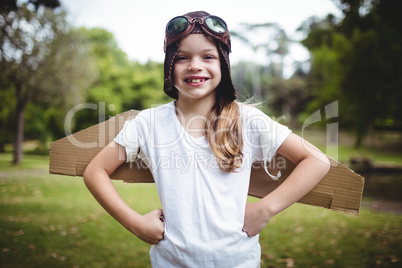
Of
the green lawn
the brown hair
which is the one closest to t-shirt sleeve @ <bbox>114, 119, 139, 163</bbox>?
the brown hair

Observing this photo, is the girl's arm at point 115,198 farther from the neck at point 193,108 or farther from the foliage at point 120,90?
the foliage at point 120,90

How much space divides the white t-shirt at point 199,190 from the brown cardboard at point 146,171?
0.60ft

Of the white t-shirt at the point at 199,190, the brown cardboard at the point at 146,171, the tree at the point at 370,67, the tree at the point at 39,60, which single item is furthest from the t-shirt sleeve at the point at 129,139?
the tree at the point at 39,60

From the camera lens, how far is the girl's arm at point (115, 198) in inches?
58.8

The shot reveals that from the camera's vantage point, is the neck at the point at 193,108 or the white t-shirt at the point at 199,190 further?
the neck at the point at 193,108

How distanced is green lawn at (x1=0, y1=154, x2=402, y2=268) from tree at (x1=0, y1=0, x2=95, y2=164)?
6855 mm

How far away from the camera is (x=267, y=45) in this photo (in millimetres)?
50375

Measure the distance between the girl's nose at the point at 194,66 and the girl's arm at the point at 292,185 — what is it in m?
0.60

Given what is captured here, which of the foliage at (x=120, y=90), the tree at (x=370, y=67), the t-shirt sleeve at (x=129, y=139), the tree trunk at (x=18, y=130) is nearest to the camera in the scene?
the t-shirt sleeve at (x=129, y=139)

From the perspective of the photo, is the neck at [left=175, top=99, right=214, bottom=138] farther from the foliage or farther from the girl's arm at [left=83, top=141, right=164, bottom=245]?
the foliage

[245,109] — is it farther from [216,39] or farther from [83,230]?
[83,230]

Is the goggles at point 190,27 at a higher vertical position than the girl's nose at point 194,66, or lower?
higher

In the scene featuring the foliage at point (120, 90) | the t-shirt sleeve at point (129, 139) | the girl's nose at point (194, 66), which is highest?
the foliage at point (120, 90)

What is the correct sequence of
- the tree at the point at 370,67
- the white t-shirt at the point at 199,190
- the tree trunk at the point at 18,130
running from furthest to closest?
the tree trunk at the point at 18,130, the tree at the point at 370,67, the white t-shirt at the point at 199,190
